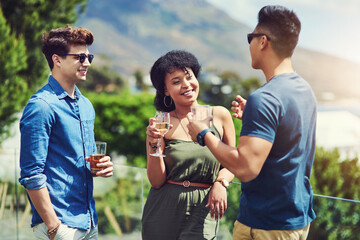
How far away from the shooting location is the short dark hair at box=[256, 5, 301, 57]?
7.11 feet

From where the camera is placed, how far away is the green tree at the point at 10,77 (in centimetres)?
789

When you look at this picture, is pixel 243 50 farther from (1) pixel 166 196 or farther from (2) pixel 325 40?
(1) pixel 166 196

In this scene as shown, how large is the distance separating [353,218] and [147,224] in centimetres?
145

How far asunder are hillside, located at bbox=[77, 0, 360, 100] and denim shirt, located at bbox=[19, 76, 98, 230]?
235 ft

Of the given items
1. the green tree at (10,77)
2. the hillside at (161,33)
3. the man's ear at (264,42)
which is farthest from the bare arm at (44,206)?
the hillside at (161,33)

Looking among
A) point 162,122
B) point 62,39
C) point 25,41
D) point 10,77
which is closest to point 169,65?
point 162,122

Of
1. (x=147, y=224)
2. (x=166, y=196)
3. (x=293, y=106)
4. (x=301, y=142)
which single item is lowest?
(x=147, y=224)

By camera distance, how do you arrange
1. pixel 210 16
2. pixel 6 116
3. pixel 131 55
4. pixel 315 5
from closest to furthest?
1. pixel 6 116
2. pixel 315 5
3. pixel 131 55
4. pixel 210 16

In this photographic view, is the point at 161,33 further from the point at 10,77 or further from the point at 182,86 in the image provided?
the point at 182,86

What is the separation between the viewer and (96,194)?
605 centimetres

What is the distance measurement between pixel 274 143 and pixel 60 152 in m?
1.22

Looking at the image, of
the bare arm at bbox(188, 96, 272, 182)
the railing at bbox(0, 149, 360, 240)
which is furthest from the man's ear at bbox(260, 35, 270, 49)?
the railing at bbox(0, 149, 360, 240)

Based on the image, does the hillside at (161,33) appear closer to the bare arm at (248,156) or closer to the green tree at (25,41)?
the green tree at (25,41)

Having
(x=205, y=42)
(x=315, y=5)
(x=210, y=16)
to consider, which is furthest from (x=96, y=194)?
(x=210, y=16)
